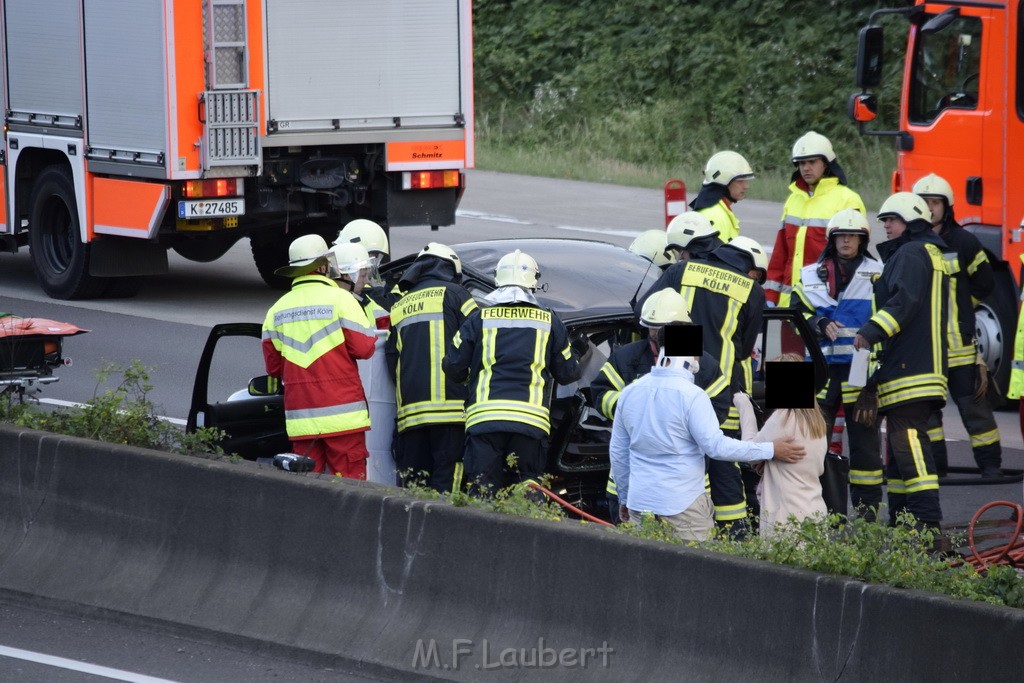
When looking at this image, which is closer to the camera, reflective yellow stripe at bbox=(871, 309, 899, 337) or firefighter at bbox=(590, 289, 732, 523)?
firefighter at bbox=(590, 289, 732, 523)

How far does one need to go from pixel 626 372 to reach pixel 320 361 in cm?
143

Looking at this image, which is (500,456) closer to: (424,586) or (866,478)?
(424,586)

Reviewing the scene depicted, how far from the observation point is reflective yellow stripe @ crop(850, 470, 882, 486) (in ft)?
28.9

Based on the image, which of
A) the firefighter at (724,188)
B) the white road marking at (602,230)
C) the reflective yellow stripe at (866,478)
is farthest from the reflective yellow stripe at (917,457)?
the white road marking at (602,230)

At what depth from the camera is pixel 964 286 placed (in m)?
9.85

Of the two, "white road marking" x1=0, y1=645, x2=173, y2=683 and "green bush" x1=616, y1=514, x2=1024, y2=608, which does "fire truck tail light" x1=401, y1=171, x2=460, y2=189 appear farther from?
"green bush" x1=616, y1=514, x2=1024, y2=608

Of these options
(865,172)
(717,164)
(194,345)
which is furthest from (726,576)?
(865,172)

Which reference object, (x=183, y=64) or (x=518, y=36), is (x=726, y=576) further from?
(x=518, y=36)

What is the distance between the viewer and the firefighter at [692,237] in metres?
8.39

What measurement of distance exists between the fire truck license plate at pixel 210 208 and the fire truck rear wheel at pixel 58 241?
139 centimetres

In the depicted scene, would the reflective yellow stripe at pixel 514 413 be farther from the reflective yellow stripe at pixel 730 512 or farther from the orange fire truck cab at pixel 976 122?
the orange fire truck cab at pixel 976 122

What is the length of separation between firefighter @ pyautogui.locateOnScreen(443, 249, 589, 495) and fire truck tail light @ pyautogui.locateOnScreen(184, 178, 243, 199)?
6822 mm

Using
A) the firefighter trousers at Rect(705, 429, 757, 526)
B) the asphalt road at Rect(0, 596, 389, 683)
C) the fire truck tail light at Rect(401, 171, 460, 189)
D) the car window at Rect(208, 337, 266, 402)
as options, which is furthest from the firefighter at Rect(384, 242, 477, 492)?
the fire truck tail light at Rect(401, 171, 460, 189)

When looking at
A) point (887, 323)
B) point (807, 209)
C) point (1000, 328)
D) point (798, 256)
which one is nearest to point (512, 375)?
point (887, 323)
